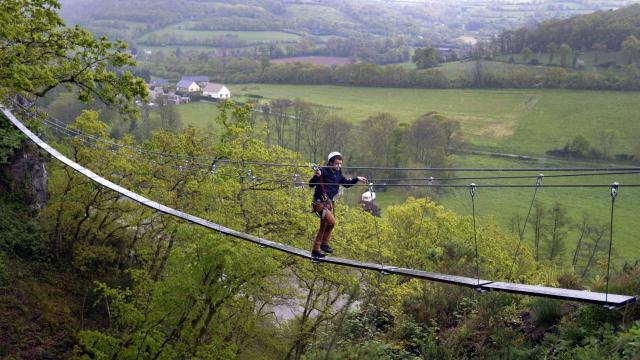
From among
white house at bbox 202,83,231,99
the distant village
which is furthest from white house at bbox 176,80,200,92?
white house at bbox 202,83,231,99

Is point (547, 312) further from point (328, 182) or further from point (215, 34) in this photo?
point (215, 34)

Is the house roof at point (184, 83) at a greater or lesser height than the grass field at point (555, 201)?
greater

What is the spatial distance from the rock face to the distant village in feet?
159

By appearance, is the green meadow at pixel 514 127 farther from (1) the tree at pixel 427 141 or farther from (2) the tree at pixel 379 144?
(2) the tree at pixel 379 144

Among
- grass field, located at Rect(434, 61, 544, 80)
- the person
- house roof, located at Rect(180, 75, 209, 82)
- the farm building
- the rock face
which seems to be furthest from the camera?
house roof, located at Rect(180, 75, 209, 82)

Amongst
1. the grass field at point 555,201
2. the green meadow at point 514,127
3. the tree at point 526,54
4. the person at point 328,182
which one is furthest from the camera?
the tree at point 526,54

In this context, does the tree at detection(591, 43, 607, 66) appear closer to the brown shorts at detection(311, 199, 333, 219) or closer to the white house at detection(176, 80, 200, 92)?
the white house at detection(176, 80, 200, 92)

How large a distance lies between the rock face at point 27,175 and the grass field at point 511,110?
45633 millimetres

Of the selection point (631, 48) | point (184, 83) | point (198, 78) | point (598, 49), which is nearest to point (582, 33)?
point (598, 49)

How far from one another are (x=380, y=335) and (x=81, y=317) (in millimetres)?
10873

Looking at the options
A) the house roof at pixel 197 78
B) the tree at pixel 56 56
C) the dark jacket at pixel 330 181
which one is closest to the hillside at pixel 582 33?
the house roof at pixel 197 78

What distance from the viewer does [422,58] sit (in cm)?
9000

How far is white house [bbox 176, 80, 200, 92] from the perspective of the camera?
8413 centimetres

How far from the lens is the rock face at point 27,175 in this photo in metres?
19.6
